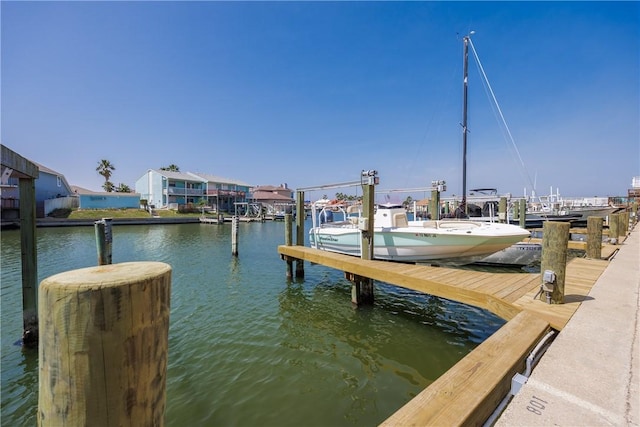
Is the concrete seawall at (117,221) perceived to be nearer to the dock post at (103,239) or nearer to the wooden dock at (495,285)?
the dock post at (103,239)

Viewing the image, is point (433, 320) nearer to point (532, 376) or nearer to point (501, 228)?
point (501, 228)

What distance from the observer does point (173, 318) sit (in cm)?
696

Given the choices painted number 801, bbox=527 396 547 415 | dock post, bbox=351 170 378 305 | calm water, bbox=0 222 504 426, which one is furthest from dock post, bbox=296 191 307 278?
painted number 801, bbox=527 396 547 415

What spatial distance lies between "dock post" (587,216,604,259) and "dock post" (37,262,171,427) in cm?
1057

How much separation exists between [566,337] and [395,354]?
269 centimetres

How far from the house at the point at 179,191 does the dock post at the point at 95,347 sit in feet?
148

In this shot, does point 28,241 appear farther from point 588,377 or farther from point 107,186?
point 107,186

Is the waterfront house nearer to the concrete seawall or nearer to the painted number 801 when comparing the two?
the concrete seawall

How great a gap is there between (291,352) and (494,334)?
3.59 m

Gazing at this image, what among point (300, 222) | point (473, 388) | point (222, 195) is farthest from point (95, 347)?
point (222, 195)

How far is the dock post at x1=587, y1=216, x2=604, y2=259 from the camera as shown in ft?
A: 25.2

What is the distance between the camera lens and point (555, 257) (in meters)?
4.13

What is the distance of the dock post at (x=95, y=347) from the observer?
1.19 metres

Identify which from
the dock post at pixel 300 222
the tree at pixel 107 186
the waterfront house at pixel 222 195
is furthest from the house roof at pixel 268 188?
the dock post at pixel 300 222
